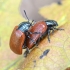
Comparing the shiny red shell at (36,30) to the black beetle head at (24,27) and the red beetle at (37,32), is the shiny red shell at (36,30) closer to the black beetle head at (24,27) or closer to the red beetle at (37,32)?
the red beetle at (37,32)

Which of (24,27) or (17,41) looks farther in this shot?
(24,27)

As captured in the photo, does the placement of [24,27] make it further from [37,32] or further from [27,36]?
[37,32]

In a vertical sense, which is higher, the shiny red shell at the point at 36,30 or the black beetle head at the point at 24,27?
the black beetle head at the point at 24,27

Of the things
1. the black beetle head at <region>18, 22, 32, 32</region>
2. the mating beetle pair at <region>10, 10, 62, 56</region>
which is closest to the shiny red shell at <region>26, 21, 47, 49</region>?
the mating beetle pair at <region>10, 10, 62, 56</region>

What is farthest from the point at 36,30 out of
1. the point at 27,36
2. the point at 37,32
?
the point at 27,36

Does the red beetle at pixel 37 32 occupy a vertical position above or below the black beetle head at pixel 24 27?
below

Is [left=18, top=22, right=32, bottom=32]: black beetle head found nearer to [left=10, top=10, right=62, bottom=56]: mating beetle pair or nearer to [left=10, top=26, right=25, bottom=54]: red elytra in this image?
[left=10, top=10, right=62, bottom=56]: mating beetle pair

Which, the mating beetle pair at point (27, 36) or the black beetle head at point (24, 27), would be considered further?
the black beetle head at point (24, 27)

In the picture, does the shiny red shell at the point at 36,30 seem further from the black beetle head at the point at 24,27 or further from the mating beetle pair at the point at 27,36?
the black beetle head at the point at 24,27

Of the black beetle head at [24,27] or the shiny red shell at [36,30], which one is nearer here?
the shiny red shell at [36,30]

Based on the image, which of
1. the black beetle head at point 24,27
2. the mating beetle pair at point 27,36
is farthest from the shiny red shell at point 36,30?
the black beetle head at point 24,27

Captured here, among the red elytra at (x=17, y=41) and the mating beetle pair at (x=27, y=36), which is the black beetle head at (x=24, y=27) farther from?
the red elytra at (x=17, y=41)
